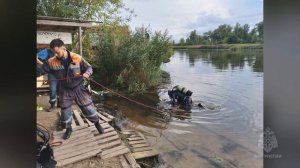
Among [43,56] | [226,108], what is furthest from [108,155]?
[226,108]

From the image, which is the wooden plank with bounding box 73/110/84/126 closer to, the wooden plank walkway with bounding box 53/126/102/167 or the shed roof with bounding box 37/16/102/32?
the wooden plank walkway with bounding box 53/126/102/167

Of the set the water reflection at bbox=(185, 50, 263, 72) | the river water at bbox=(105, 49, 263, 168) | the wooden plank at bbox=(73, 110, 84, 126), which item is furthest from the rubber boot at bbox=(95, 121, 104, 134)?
the water reflection at bbox=(185, 50, 263, 72)

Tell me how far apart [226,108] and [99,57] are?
1549 millimetres

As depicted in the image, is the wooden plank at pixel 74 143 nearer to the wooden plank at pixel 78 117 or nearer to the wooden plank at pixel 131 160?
the wooden plank at pixel 78 117

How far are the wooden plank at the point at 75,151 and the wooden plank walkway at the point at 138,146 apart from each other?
12.3 inches

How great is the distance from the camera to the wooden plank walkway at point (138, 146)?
1.99 m

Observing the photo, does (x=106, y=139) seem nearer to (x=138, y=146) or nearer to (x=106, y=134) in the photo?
(x=106, y=134)

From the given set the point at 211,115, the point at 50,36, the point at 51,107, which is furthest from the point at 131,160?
the point at 211,115

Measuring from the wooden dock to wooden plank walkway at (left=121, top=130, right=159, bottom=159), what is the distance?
78mm

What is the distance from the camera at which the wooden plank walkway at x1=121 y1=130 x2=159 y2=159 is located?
199 cm

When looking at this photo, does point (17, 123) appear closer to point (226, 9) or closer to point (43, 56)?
point (43, 56)

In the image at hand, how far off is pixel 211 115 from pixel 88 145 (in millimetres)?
1657

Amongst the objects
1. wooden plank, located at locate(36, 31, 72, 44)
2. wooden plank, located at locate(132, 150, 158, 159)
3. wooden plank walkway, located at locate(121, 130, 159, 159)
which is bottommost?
wooden plank, located at locate(132, 150, 158, 159)

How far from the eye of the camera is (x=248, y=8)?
189 cm
